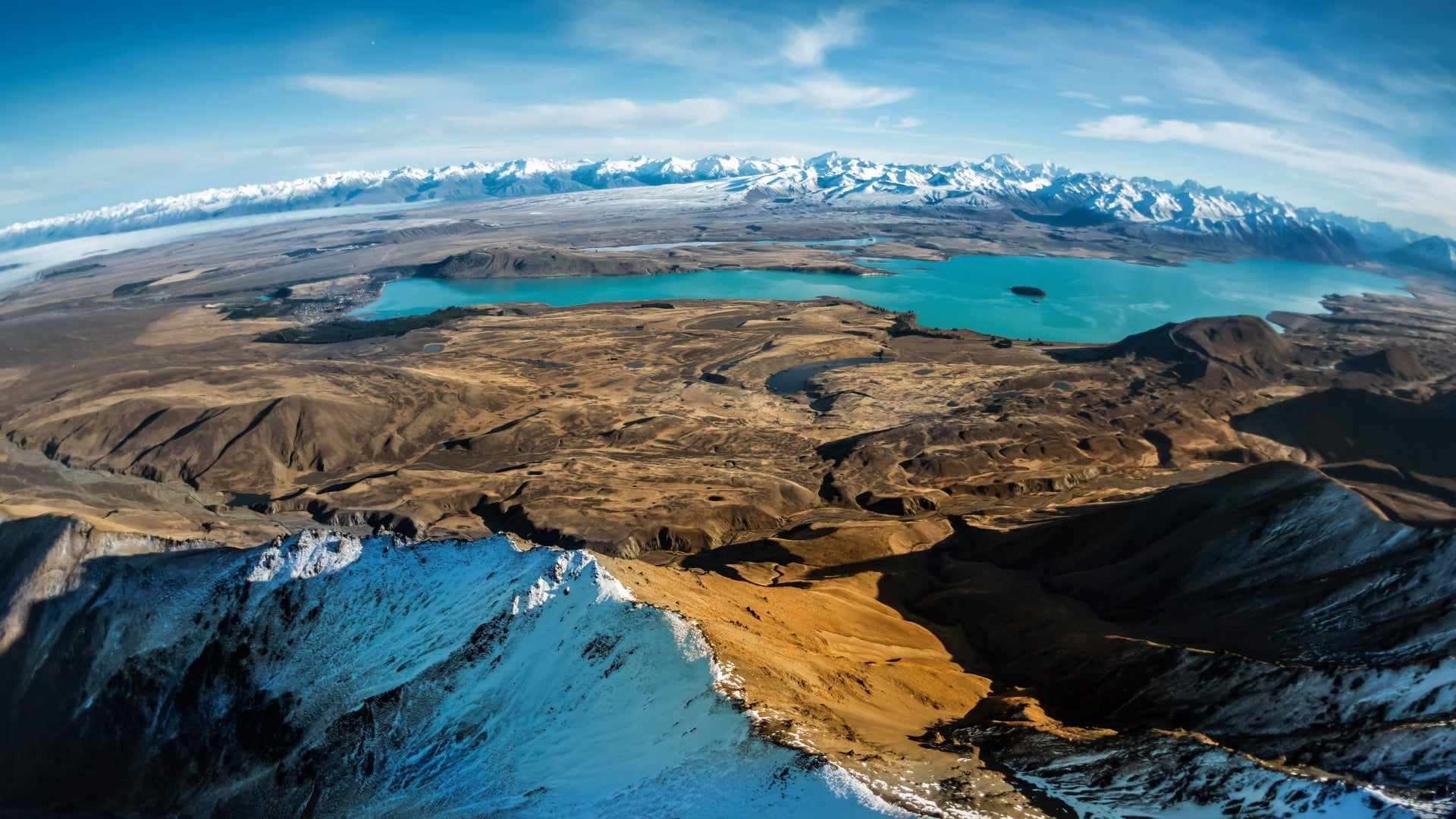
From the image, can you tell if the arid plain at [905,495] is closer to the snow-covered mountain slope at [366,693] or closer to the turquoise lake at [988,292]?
the snow-covered mountain slope at [366,693]

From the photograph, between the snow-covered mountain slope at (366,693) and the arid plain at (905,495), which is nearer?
the snow-covered mountain slope at (366,693)

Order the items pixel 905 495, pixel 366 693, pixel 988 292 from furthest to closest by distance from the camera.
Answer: pixel 988 292 < pixel 905 495 < pixel 366 693

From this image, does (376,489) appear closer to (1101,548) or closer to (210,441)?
(210,441)

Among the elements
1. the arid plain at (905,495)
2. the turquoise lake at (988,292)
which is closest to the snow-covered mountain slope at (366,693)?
the arid plain at (905,495)

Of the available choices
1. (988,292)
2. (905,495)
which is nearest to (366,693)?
(905,495)

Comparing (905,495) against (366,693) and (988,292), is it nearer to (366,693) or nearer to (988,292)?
(366,693)

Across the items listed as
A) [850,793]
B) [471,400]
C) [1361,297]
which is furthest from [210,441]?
[1361,297]
